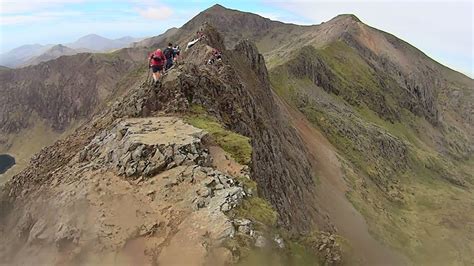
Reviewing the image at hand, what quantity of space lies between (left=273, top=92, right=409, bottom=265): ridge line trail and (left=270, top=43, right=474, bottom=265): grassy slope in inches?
67.3

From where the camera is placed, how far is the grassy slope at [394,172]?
162 ft

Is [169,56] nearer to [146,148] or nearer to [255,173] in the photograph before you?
[255,173]

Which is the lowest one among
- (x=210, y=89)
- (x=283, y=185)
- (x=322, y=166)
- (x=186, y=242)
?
(x=322, y=166)

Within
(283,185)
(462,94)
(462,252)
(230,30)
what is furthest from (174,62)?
(230,30)

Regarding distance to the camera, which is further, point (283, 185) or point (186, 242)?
point (283, 185)

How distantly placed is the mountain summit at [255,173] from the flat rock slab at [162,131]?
0.39 ft

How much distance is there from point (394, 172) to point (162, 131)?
173 feet

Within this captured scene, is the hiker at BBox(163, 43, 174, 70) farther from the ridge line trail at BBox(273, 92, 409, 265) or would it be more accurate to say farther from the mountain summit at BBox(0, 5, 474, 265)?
the ridge line trail at BBox(273, 92, 409, 265)

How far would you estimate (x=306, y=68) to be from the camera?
81312 millimetres

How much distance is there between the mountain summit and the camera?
16.2 metres

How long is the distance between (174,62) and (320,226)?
626 inches

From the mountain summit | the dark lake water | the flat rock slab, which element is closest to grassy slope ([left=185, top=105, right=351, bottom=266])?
the mountain summit

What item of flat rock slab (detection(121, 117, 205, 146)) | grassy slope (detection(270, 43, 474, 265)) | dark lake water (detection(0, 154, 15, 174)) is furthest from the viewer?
dark lake water (detection(0, 154, 15, 174))

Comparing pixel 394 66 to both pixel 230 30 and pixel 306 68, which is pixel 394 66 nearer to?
pixel 306 68
